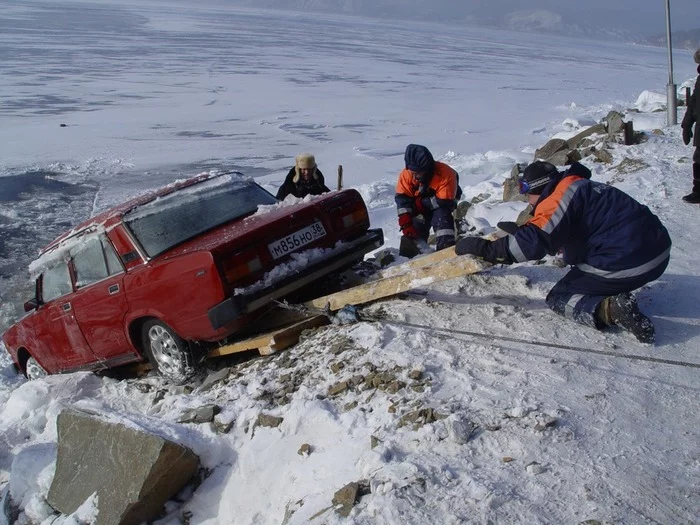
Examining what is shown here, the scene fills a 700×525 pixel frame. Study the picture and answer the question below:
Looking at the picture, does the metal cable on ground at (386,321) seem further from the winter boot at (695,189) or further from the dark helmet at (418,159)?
the winter boot at (695,189)

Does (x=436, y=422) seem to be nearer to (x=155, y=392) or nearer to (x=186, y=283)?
(x=186, y=283)

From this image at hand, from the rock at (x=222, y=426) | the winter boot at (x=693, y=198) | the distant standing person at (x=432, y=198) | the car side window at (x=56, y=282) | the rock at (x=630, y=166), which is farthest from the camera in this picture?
the rock at (x=630, y=166)

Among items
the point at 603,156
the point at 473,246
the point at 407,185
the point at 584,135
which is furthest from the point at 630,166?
the point at 473,246

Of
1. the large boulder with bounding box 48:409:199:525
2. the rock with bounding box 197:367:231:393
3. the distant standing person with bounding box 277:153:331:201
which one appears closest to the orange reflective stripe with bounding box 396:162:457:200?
the distant standing person with bounding box 277:153:331:201

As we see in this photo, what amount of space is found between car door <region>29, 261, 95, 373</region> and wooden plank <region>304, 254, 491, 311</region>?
2.36 metres

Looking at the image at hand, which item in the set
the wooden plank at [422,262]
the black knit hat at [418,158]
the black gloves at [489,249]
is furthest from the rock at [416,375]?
the black knit hat at [418,158]

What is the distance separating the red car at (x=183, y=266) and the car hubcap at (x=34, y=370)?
626 millimetres

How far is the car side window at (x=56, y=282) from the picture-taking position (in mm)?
5699

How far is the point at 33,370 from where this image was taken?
6.66 m

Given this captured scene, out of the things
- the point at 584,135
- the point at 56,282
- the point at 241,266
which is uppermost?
the point at 241,266

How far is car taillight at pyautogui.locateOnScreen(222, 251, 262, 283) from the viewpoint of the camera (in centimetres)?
442

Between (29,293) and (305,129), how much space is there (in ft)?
39.3

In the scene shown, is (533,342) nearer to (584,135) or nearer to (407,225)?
(407,225)

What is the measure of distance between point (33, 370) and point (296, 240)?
12.2 ft
